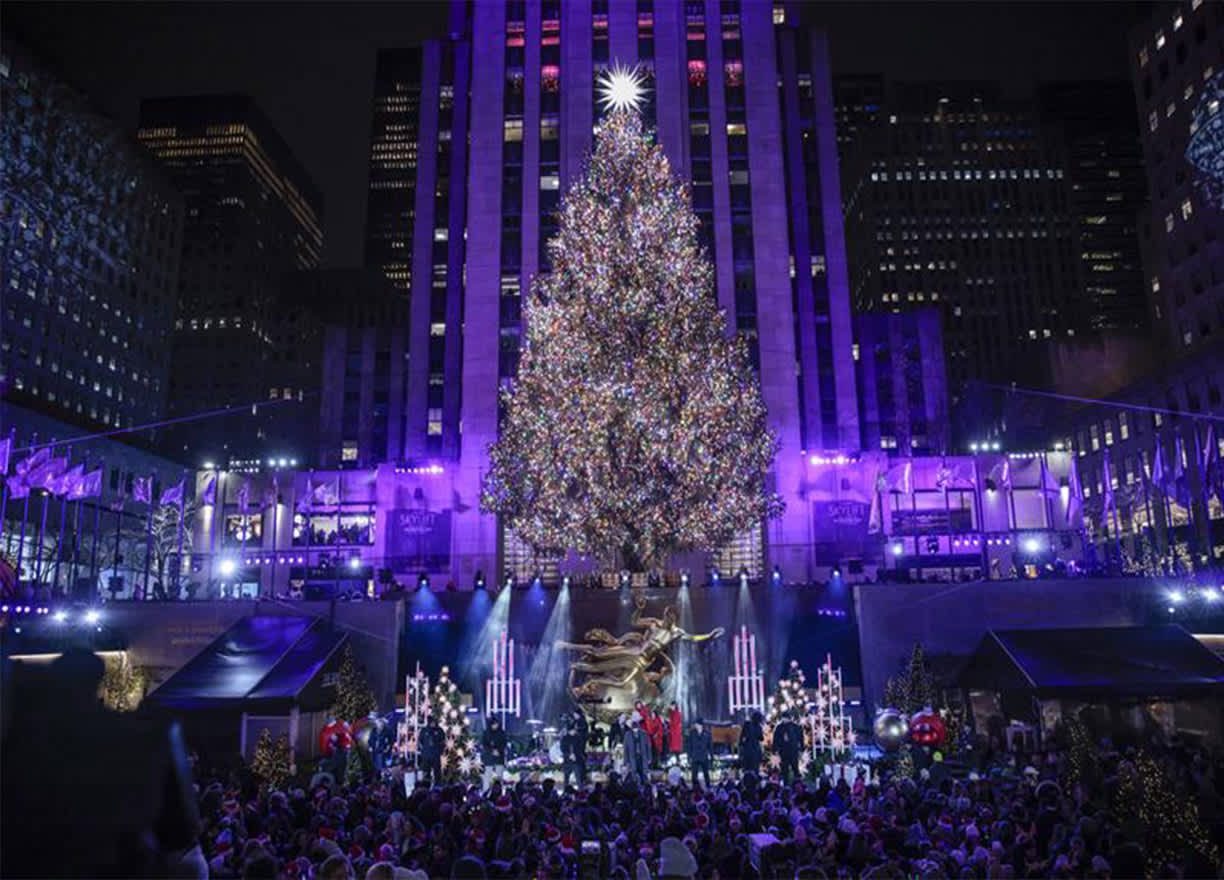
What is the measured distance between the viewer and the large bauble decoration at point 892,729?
84.9 feet

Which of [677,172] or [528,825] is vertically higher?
[677,172]

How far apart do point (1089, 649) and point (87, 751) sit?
1205 inches

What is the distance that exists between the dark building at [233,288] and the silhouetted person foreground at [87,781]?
384 feet

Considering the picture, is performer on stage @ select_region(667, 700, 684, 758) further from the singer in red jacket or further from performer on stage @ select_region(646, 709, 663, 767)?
performer on stage @ select_region(646, 709, 663, 767)

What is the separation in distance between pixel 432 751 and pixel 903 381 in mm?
79291

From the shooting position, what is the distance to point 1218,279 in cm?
7612

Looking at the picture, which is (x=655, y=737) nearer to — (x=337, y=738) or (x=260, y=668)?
(x=337, y=738)

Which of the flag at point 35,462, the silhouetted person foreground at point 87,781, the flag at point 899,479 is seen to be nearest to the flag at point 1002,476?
the flag at point 899,479

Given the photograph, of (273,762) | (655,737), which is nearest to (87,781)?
(273,762)

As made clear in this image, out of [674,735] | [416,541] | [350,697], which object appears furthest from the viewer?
[416,541]

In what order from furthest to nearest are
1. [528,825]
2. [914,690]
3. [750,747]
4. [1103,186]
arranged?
[1103,186] < [914,690] < [750,747] < [528,825]

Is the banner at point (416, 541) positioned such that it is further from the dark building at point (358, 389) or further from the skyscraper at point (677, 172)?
the dark building at point (358, 389)

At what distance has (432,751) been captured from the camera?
23.3 meters

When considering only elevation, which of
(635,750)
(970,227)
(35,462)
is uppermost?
(970,227)
